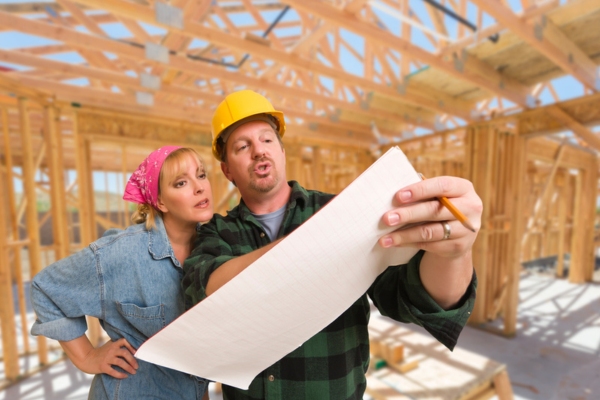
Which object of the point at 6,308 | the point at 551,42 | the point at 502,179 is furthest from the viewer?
the point at 502,179

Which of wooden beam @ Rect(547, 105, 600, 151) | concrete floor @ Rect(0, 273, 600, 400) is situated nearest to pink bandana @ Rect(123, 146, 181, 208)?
concrete floor @ Rect(0, 273, 600, 400)

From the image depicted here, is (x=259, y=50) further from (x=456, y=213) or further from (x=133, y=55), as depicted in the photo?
(x=456, y=213)

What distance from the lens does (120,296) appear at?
0.99m

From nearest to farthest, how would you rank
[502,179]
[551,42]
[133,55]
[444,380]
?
[444,380] → [133,55] → [551,42] → [502,179]

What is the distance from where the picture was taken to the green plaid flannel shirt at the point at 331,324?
78 centimetres

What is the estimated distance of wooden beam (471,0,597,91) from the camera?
6.85 feet

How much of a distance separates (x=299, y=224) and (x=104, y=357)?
85 centimetres

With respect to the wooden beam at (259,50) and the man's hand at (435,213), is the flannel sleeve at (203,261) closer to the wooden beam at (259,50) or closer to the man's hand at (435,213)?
the man's hand at (435,213)

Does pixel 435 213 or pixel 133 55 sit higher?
pixel 133 55

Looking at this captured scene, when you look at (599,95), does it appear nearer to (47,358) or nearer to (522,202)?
(522,202)

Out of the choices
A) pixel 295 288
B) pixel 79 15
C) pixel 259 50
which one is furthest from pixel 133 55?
pixel 295 288

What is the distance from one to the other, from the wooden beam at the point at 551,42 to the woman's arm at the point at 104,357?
111 inches

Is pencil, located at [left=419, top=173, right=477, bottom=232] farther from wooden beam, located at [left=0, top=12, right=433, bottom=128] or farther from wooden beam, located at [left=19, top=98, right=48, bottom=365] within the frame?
wooden beam, located at [left=19, top=98, right=48, bottom=365]

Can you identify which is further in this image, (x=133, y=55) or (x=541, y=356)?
(x=541, y=356)
